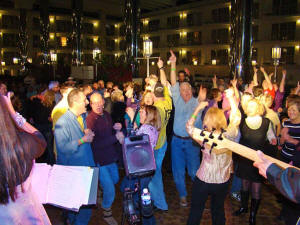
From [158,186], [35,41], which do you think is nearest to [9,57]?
[35,41]

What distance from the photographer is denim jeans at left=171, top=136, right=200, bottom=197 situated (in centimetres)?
397

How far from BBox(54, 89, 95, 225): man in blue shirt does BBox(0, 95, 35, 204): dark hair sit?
1077 mm

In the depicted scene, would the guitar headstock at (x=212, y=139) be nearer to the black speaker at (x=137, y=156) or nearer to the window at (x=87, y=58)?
the black speaker at (x=137, y=156)

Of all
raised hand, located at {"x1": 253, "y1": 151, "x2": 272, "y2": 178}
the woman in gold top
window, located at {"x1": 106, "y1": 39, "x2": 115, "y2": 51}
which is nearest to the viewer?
raised hand, located at {"x1": 253, "y1": 151, "x2": 272, "y2": 178}

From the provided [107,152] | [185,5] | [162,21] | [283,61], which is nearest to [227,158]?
[107,152]

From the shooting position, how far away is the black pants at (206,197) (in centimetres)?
277

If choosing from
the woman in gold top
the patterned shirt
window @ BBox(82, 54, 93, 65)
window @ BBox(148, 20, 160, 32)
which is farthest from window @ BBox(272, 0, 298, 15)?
the woman in gold top

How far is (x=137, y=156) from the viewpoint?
2.41m

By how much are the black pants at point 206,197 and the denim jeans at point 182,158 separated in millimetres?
1080

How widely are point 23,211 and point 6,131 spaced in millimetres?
583

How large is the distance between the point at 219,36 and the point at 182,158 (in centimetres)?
2744

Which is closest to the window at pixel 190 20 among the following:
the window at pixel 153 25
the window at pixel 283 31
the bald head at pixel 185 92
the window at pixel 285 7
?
the window at pixel 153 25

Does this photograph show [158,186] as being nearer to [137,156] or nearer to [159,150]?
[159,150]

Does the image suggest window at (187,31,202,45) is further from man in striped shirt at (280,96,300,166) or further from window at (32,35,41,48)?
man in striped shirt at (280,96,300,166)
